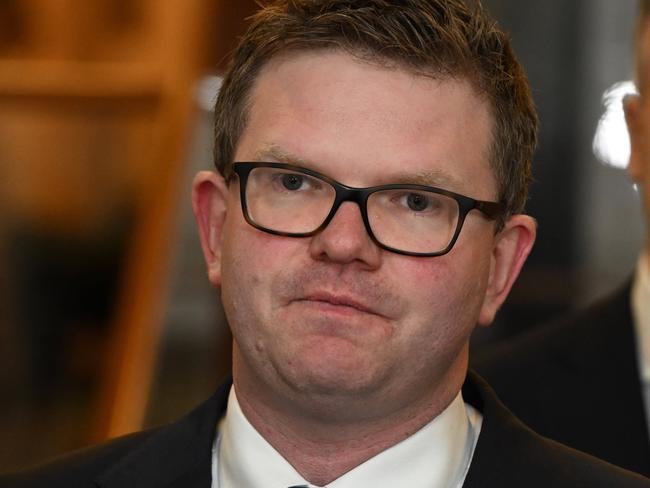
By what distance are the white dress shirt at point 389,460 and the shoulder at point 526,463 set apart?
4 centimetres

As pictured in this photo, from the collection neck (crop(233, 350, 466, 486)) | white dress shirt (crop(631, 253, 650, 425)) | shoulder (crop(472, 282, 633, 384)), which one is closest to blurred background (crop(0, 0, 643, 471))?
shoulder (crop(472, 282, 633, 384))

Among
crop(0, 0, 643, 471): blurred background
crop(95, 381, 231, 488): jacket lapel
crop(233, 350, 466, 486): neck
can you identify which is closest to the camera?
crop(233, 350, 466, 486): neck

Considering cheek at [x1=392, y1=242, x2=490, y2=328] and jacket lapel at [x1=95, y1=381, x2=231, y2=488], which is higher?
cheek at [x1=392, y1=242, x2=490, y2=328]

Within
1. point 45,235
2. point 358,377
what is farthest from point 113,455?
point 45,235

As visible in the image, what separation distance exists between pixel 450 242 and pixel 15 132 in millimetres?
2717

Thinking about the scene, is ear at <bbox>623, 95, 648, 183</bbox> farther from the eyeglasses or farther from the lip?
the lip

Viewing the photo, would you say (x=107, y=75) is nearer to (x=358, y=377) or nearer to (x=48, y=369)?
(x=48, y=369)

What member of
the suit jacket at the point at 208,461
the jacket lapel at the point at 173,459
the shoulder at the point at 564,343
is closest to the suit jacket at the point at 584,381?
the shoulder at the point at 564,343

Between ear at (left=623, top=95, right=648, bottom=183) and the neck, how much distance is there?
36.5 inches

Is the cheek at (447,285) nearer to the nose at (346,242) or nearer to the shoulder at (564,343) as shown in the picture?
the nose at (346,242)

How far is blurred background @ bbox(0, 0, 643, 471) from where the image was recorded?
4016mm

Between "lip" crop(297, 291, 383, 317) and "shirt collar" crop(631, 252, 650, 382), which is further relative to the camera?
"shirt collar" crop(631, 252, 650, 382)

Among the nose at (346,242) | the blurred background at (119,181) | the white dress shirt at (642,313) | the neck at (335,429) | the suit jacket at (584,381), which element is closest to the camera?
the nose at (346,242)

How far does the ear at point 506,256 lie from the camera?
2186mm
